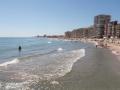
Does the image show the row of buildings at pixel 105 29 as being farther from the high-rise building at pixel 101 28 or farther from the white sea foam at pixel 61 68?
the white sea foam at pixel 61 68

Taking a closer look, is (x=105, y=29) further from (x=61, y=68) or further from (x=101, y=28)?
(x=61, y=68)

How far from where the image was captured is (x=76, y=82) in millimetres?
14930

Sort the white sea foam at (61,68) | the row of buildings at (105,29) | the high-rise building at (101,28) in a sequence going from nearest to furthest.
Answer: the white sea foam at (61,68) → the row of buildings at (105,29) → the high-rise building at (101,28)

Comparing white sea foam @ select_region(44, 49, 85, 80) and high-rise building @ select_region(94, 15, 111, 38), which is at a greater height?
high-rise building @ select_region(94, 15, 111, 38)

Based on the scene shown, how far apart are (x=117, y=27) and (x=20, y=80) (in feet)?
433

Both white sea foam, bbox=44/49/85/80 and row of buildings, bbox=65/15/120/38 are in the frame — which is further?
row of buildings, bbox=65/15/120/38

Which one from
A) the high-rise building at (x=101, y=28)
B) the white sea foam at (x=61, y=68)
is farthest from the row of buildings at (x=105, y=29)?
the white sea foam at (x=61, y=68)

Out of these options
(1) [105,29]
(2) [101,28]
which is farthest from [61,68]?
(2) [101,28]

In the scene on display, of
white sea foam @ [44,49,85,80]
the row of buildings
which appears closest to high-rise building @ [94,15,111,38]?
the row of buildings

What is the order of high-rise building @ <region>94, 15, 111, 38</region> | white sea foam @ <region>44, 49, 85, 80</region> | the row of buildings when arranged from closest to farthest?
white sea foam @ <region>44, 49, 85, 80</region>, the row of buildings, high-rise building @ <region>94, 15, 111, 38</region>

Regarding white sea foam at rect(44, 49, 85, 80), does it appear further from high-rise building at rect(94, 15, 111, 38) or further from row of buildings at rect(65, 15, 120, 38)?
high-rise building at rect(94, 15, 111, 38)

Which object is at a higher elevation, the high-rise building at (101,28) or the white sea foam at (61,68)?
the high-rise building at (101,28)

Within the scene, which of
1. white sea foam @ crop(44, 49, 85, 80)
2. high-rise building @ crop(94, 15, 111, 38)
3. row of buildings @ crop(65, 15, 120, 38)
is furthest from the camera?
high-rise building @ crop(94, 15, 111, 38)

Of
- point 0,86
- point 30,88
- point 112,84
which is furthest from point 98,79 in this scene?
point 0,86
